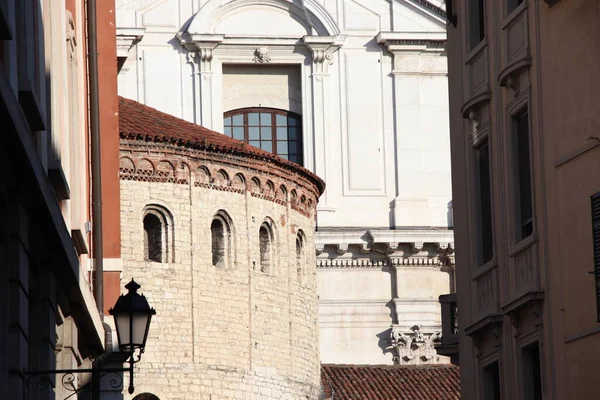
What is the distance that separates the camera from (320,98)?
196 ft

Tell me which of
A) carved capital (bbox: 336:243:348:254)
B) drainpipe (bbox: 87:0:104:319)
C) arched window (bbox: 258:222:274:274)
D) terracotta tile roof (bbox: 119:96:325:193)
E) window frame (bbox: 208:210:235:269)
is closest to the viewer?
drainpipe (bbox: 87:0:104:319)

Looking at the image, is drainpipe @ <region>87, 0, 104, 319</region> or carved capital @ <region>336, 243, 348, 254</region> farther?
carved capital @ <region>336, 243, 348, 254</region>

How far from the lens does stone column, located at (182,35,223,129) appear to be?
194 ft

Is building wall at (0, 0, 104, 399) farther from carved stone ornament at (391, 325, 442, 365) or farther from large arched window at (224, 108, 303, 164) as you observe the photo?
large arched window at (224, 108, 303, 164)

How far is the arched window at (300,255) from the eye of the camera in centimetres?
5003

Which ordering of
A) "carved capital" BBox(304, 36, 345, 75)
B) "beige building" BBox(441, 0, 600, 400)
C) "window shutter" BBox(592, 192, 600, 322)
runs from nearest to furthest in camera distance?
"window shutter" BBox(592, 192, 600, 322), "beige building" BBox(441, 0, 600, 400), "carved capital" BBox(304, 36, 345, 75)

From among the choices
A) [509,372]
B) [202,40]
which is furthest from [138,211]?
[509,372]

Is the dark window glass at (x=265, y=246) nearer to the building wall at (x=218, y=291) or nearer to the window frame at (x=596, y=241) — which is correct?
the building wall at (x=218, y=291)

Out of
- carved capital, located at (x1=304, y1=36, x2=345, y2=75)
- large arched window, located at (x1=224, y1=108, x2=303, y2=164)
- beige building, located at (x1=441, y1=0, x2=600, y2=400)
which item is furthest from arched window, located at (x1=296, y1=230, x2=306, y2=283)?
beige building, located at (x1=441, y1=0, x2=600, y2=400)

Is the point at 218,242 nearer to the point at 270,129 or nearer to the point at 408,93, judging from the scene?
the point at 270,129

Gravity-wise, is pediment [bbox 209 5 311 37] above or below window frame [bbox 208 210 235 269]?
above

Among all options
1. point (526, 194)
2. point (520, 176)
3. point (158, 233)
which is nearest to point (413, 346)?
point (158, 233)

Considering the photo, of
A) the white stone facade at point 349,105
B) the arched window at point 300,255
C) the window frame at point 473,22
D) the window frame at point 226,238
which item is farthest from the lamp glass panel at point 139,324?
the white stone facade at point 349,105

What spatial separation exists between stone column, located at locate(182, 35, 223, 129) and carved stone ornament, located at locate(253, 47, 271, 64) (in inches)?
45.6
